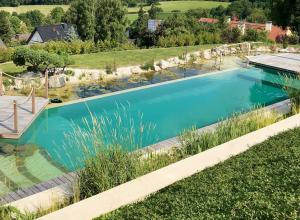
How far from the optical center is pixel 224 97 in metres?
13.2

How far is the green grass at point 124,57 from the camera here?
15.7 metres

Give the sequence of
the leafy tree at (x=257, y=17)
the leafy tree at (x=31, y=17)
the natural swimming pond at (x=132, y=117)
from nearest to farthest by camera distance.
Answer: the natural swimming pond at (x=132, y=117) < the leafy tree at (x=257, y=17) < the leafy tree at (x=31, y=17)

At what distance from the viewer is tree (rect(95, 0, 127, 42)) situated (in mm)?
23719

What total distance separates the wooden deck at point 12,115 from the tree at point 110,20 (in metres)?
14.1

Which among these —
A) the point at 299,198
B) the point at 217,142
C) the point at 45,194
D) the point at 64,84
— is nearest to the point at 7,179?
the point at 45,194

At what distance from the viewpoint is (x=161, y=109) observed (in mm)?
11672

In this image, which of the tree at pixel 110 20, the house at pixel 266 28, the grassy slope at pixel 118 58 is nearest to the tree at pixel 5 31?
the house at pixel 266 28

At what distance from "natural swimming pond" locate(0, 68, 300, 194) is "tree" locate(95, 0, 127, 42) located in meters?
9.89

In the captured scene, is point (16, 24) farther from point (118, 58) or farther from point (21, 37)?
point (118, 58)

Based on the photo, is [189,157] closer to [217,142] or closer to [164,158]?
[164,158]

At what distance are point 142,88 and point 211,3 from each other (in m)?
47.5

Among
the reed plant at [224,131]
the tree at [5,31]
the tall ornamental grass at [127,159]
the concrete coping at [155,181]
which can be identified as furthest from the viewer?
the tree at [5,31]

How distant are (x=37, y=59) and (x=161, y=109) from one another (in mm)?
4017

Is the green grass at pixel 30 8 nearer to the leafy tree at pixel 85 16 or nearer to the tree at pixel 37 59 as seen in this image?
the leafy tree at pixel 85 16
